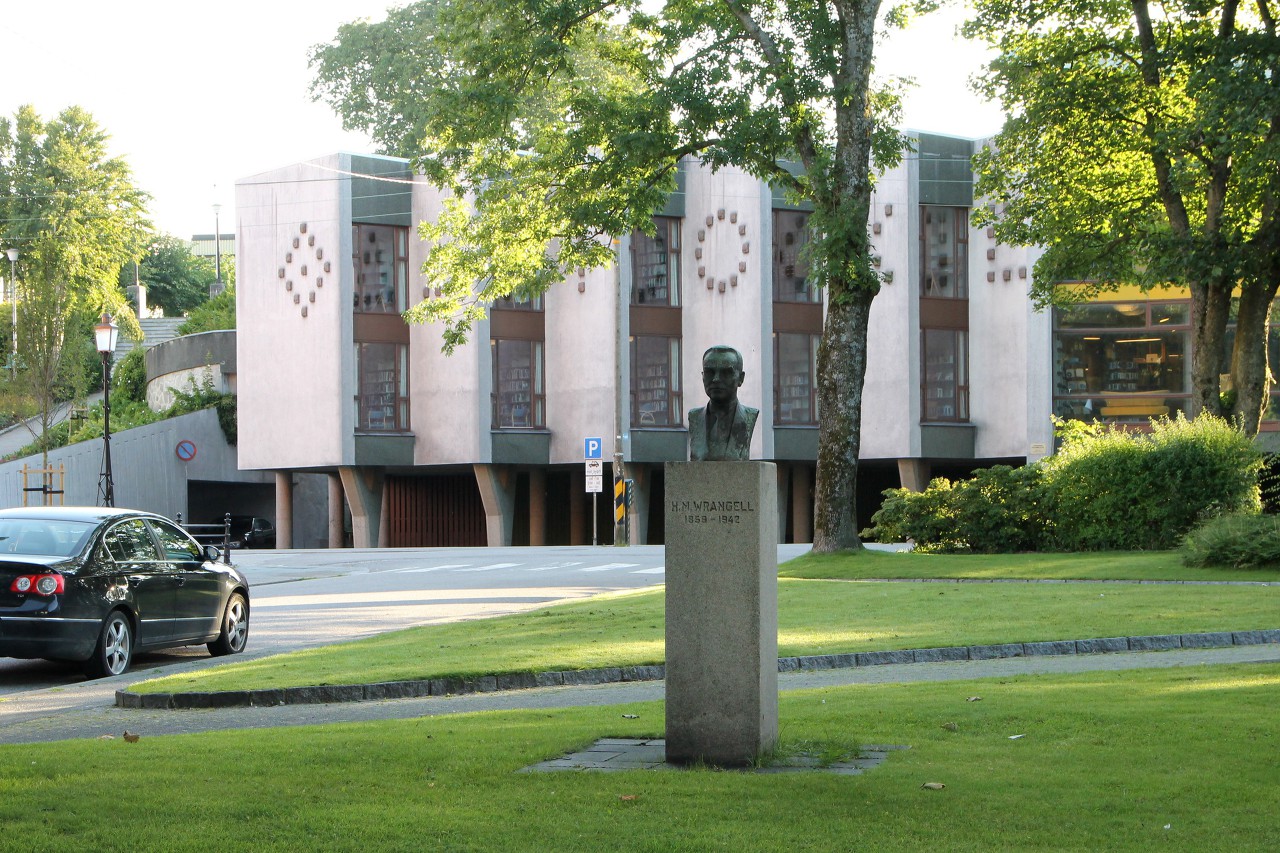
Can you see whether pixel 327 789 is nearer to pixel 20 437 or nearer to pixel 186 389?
pixel 186 389

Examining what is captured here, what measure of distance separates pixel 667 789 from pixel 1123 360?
3937 cm

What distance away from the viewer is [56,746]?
856cm

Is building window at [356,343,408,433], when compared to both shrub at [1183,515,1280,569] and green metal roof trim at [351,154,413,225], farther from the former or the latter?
shrub at [1183,515,1280,569]

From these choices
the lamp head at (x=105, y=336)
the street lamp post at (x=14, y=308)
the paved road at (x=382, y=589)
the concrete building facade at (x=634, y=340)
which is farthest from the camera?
the street lamp post at (x=14, y=308)

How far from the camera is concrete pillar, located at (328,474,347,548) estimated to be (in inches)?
1961

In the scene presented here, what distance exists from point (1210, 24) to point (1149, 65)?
129 cm

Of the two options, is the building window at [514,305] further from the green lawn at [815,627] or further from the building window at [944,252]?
the green lawn at [815,627]

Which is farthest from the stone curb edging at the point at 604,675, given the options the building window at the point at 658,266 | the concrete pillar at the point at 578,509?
the concrete pillar at the point at 578,509

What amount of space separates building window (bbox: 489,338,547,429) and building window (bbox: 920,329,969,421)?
11607 mm

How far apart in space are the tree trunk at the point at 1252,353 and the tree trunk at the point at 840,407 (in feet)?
24.9

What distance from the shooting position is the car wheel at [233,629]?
15.6m

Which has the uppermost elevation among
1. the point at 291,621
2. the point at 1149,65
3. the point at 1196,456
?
the point at 1149,65

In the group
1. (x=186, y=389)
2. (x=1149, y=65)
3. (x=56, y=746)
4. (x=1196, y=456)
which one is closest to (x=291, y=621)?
(x=56, y=746)

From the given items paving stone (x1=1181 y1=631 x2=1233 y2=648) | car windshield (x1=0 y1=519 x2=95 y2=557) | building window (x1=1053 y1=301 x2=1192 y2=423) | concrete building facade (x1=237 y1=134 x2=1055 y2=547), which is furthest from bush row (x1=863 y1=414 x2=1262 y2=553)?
car windshield (x1=0 y1=519 x2=95 y2=557)
